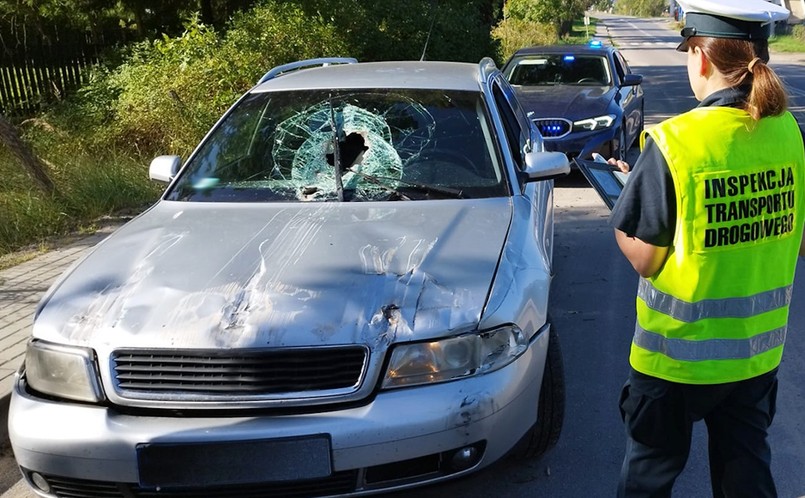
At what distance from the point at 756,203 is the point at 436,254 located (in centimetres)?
128

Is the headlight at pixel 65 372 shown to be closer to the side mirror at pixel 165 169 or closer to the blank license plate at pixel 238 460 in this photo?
the blank license plate at pixel 238 460

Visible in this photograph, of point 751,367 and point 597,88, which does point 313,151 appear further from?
point 597,88

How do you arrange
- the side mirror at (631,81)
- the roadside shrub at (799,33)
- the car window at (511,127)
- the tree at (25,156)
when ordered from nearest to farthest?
the car window at (511,127)
the tree at (25,156)
the side mirror at (631,81)
the roadside shrub at (799,33)

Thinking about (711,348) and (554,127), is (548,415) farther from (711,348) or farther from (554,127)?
(554,127)

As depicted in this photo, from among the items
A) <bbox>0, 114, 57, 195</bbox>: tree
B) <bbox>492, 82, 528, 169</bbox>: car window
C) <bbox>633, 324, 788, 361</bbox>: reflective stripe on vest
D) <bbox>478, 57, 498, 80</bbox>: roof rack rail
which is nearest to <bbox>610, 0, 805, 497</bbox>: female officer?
<bbox>633, 324, 788, 361</bbox>: reflective stripe on vest

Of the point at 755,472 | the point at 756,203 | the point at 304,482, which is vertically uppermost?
the point at 756,203

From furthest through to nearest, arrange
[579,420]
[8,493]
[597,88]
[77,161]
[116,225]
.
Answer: [597,88]
[77,161]
[116,225]
[579,420]
[8,493]

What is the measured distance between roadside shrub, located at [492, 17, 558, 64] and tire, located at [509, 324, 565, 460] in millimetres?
31483

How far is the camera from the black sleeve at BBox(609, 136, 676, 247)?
1.98 metres

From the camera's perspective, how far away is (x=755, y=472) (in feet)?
6.98

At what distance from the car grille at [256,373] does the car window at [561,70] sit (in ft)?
27.0

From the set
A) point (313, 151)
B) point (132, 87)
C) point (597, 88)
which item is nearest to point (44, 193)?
point (132, 87)

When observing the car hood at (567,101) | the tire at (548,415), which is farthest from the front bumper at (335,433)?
the car hood at (567,101)

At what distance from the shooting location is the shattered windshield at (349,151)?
12.4 feet
